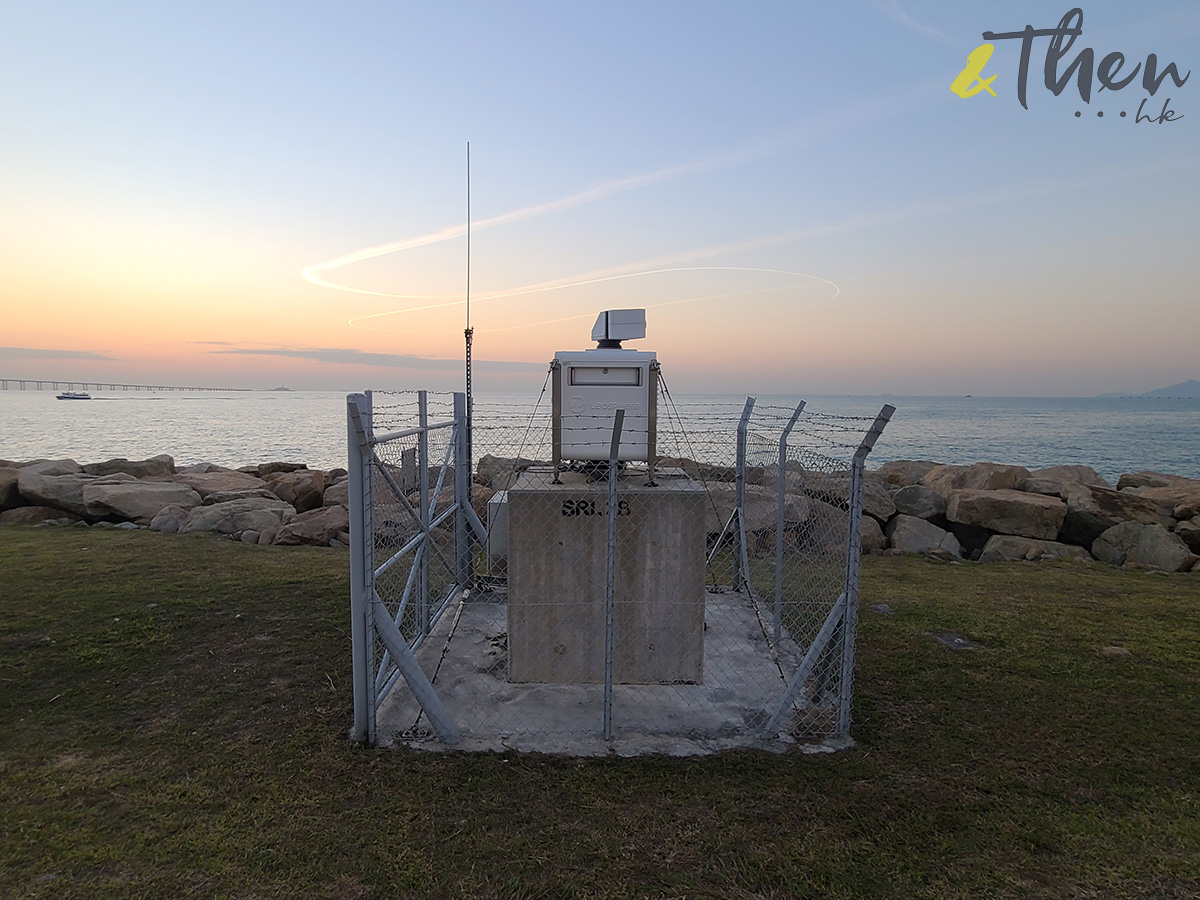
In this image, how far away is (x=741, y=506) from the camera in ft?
27.5

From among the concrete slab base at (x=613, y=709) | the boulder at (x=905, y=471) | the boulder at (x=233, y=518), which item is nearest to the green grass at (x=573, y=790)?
the concrete slab base at (x=613, y=709)

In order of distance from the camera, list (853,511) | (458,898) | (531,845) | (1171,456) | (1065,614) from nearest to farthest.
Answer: (458,898) → (531,845) → (853,511) → (1065,614) → (1171,456)

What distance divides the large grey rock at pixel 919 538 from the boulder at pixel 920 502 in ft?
3.51

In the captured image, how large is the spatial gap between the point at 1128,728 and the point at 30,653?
9589 millimetres

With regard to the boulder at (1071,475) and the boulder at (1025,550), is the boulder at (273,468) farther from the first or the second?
the boulder at (1071,475)

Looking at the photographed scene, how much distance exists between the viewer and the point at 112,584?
8.59m

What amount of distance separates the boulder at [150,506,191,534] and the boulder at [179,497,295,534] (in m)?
0.12

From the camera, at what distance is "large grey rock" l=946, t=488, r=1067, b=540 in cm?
1290

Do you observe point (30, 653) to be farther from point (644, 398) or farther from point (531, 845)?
point (644, 398)

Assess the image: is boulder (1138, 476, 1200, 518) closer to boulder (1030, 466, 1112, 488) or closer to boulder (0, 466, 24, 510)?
boulder (1030, 466, 1112, 488)

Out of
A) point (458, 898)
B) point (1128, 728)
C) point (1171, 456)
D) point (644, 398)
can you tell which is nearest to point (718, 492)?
point (644, 398)

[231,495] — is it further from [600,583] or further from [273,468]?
[600,583]

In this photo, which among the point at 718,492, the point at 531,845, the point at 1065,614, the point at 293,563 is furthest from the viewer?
the point at 718,492

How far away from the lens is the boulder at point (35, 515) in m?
12.9
